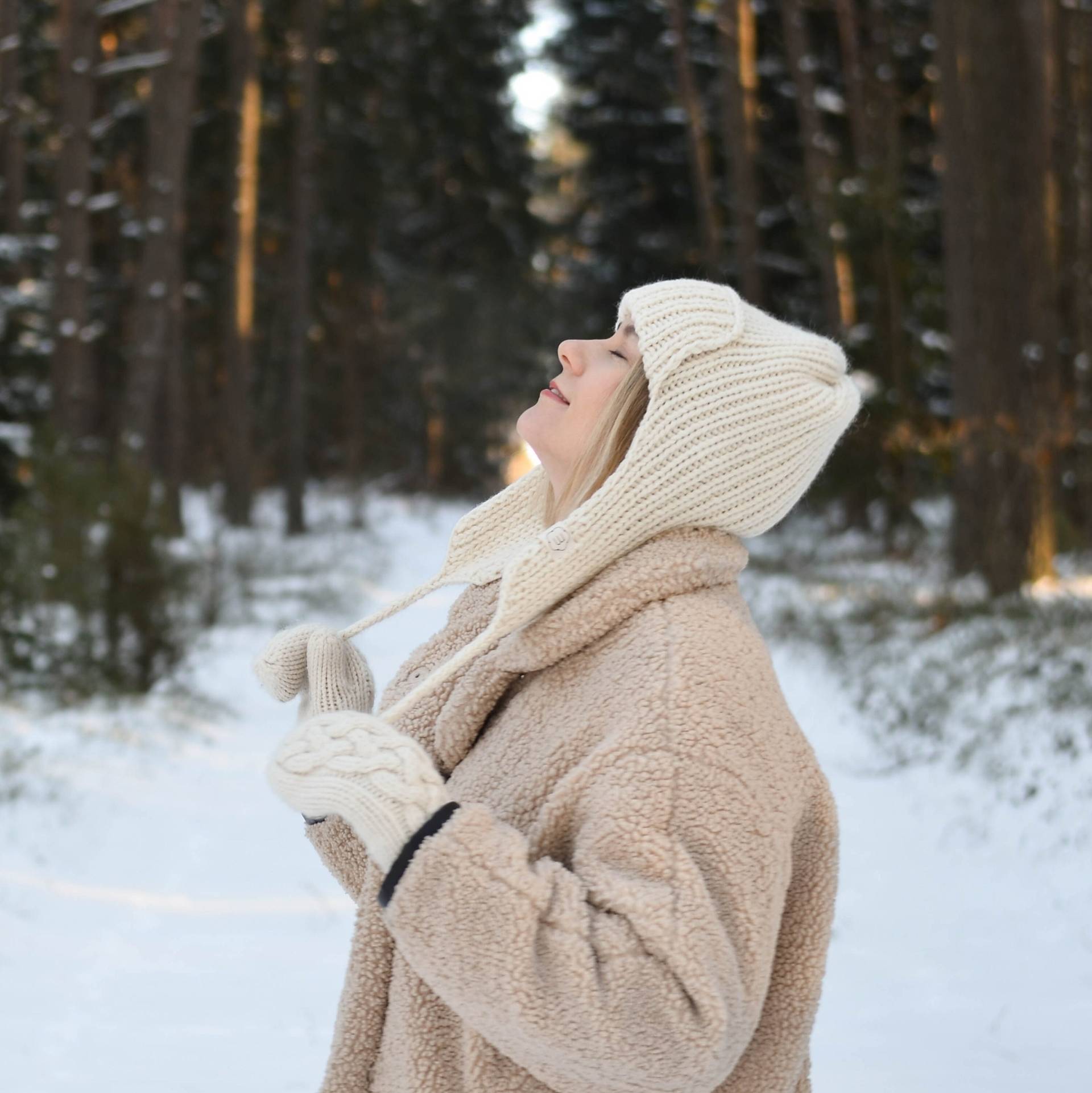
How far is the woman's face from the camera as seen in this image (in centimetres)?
175

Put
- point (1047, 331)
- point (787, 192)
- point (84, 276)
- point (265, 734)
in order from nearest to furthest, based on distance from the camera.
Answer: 1. point (265, 734)
2. point (1047, 331)
3. point (84, 276)
4. point (787, 192)

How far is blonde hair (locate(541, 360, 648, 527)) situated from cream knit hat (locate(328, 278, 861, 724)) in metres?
0.04

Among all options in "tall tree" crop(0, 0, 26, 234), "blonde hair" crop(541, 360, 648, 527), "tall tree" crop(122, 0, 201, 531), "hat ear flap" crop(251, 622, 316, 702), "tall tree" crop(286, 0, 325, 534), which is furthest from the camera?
"tall tree" crop(286, 0, 325, 534)

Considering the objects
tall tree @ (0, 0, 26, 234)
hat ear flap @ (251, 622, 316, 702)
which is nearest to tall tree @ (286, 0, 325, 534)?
tall tree @ (0, 0, 26, 234)

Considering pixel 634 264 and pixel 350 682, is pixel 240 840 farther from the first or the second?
pixel 634 264

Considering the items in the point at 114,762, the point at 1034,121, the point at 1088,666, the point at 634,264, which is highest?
the point at 1034,121

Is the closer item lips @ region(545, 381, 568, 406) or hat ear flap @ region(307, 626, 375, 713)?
lips @ region(545, 381, 568, 406)

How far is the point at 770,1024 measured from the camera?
156 cm

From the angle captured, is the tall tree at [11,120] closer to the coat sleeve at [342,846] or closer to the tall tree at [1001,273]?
the tall tree at [1001,273]

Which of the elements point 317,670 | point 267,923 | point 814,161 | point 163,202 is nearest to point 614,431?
point 317,670

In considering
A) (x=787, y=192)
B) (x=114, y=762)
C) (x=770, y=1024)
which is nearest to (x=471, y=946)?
(x=770, y=1024)

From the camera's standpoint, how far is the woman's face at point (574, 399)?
175 centimetres

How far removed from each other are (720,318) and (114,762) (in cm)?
620

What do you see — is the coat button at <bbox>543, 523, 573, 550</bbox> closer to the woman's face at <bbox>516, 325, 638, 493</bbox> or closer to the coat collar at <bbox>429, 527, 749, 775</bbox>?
the coat collar at <bbox>429, 527, 749, 775</bbox>
